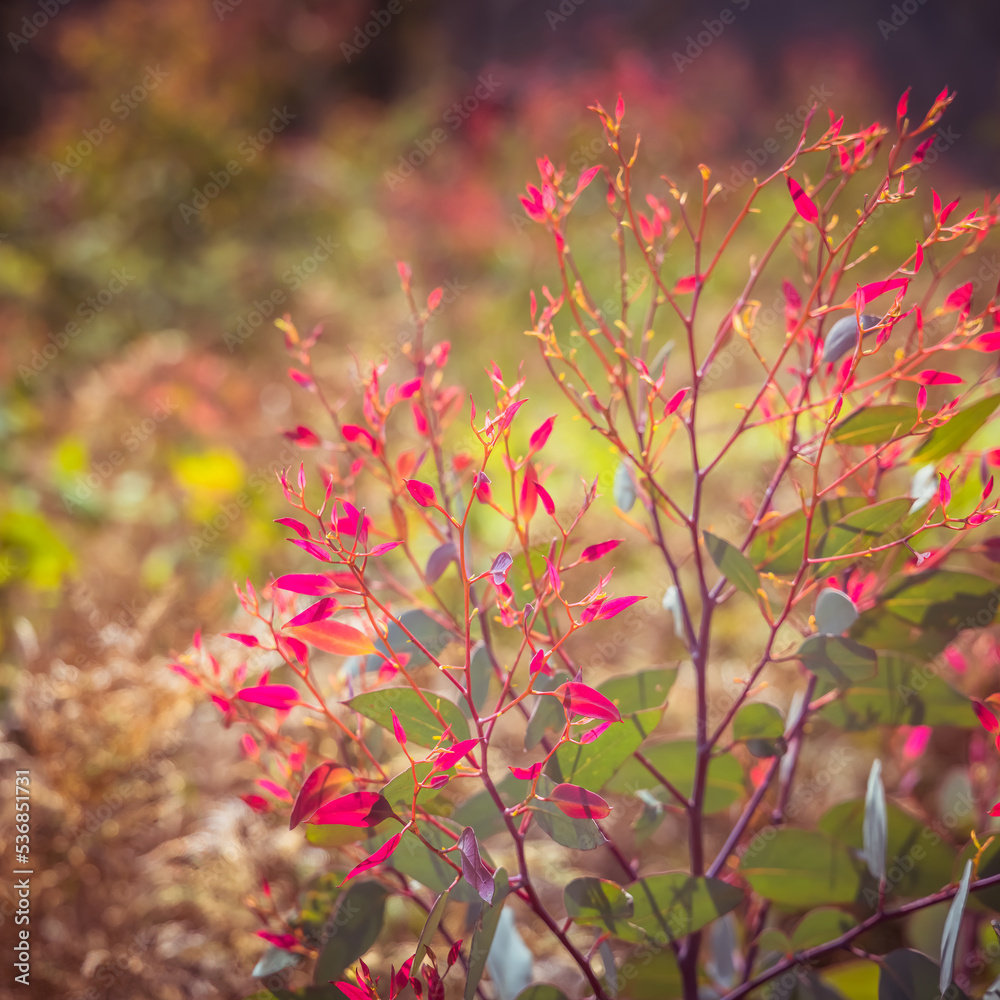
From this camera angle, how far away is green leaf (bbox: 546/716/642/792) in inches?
13.5

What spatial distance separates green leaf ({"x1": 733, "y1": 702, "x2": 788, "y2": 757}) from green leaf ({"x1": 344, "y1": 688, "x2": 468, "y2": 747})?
4.5 inches

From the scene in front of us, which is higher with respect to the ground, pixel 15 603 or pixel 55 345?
pixel 55 345

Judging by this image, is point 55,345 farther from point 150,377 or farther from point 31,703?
point 31,703

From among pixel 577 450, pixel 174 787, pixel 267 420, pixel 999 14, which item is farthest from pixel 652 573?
pixel 999 14

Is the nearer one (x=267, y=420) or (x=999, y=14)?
(x=267, y=420)

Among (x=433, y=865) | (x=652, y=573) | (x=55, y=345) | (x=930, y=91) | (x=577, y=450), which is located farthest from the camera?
(x=930, y=91)

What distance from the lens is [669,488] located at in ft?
4.16

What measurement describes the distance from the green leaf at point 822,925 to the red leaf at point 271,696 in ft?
0.95

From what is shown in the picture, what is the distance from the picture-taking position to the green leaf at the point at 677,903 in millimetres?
355

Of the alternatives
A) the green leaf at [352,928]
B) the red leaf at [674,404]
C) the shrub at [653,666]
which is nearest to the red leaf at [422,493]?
the shrub at [653,666]

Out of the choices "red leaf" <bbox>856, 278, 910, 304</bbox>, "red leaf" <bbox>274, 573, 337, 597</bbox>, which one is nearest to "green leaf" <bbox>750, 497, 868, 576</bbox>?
"red leaf" <bbox>856, 278, 910, 304</bbox>

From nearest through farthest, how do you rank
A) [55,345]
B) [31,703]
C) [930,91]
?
[31,703] → [55,345] → [930,91]

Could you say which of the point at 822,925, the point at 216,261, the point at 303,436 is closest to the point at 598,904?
the point at 822,925

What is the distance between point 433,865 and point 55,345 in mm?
2106
